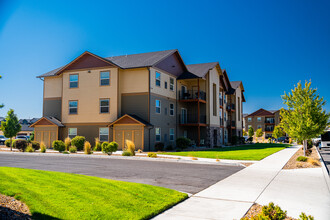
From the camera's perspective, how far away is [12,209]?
551cm

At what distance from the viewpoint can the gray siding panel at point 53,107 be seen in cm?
3253

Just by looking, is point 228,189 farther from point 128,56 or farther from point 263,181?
point 128,56

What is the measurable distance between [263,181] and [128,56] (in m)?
26.0

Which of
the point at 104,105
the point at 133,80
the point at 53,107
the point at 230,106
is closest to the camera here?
the point at 133,80

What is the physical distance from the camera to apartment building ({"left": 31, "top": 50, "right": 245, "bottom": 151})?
28359 mm

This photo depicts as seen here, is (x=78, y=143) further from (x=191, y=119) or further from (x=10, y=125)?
(x=191, y=119)

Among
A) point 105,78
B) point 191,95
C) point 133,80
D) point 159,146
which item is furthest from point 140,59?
point 159,146

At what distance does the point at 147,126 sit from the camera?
27.2 meters

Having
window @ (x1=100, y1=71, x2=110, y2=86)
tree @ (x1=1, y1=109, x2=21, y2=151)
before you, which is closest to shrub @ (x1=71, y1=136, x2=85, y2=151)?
window @ (x1=100, y1=71, x2=110, y2=86)

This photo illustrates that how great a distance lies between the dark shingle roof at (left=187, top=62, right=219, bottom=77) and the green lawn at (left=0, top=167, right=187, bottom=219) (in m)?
26.7

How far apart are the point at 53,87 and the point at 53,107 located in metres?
2.37

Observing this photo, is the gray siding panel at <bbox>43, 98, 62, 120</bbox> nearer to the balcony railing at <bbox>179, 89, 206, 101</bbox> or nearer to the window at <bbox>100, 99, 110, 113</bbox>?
the window at <bbox>100, 99, 110, 113</bbox>

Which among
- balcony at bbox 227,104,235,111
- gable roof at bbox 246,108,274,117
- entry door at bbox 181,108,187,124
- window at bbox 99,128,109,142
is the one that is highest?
gable roof at bbox 246,108,274,117

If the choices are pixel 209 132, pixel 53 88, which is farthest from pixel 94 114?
pixel 209 132
